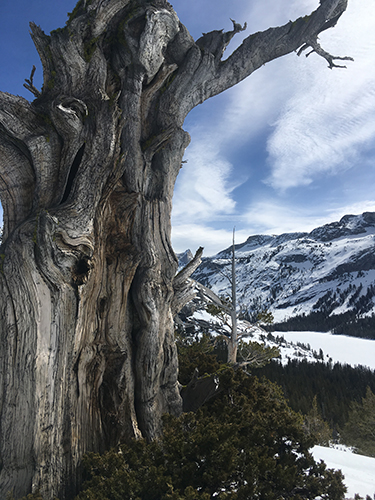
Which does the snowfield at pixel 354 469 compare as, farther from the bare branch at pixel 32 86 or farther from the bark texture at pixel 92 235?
the bare branch at pixel 32 86

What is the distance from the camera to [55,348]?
4699 mm

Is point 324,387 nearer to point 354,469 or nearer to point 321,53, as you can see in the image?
point 354,469

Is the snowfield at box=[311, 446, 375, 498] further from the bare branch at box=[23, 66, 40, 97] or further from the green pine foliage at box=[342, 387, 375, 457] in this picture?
the green pine foliage at box=[342, 387, 375, 457]

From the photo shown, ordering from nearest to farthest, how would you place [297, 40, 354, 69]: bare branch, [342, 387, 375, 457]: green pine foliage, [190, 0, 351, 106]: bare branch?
[190, 0, 351, 106]: bare branch < [297, 40, 354, 69]: bare branch < [342, 387, 375, 457]: green pine foliage

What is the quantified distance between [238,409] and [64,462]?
4.08 metres

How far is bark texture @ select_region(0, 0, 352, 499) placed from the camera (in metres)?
4.59

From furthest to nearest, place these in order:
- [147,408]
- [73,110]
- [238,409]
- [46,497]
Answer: [238,409] < [147,408] < [73,110] < [46,497]

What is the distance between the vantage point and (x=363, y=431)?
139ft

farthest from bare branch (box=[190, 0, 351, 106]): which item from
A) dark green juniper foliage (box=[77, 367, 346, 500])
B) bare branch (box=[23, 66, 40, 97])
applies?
dark green juniper foliage (box=[77, 367, 346, 500])

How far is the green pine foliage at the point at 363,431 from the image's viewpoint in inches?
1553

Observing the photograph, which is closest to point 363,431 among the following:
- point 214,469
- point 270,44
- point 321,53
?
point 321,53

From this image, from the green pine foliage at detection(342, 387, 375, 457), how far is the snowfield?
3667cm

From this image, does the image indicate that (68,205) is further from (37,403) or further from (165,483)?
(165,483)

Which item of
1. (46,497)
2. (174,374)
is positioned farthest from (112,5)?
(46,497)
